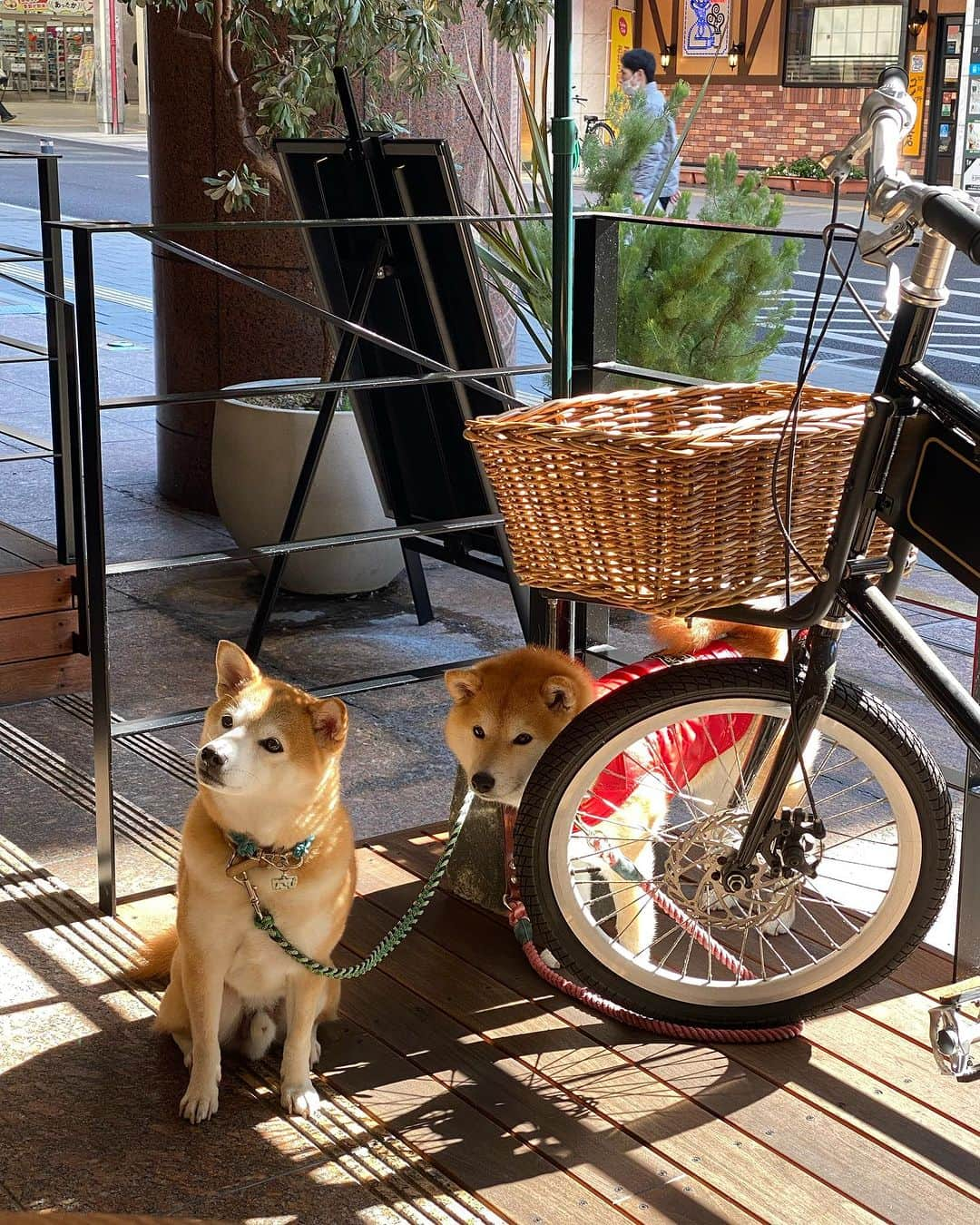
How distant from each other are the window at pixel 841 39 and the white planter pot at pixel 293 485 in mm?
20022

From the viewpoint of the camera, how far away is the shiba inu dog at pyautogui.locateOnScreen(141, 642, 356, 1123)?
2.46m

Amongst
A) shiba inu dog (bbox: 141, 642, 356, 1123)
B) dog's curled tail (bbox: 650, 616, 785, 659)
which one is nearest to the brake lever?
dog's curled tail (bbox: 650, 616, 785, 659)

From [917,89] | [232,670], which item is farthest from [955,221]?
A: [917,89]

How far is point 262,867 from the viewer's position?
8.12 feet

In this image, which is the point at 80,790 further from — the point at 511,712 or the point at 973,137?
the point at 973,137

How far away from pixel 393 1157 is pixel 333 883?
0.45 meters

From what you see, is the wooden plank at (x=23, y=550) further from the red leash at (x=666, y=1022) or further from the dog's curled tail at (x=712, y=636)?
the dog's curled tail at (x=712, y=636)

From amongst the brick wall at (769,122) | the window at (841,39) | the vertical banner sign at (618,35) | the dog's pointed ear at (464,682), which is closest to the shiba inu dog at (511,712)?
the dog's pointed ear at (464,682)

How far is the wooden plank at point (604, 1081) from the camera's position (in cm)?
230

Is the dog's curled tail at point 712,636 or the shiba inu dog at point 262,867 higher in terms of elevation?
the dog's curled tail at point 712,636

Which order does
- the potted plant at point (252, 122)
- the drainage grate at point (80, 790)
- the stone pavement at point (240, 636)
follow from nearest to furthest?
the drainage grate at point (80, 790) < the stone pavement at point (240, 636) < the potted plant at point (252, 122)

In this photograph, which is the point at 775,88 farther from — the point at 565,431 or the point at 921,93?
the point at 565,431

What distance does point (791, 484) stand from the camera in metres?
2.22

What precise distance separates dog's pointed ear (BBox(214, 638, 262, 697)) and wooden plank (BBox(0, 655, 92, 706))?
220 centimetres
